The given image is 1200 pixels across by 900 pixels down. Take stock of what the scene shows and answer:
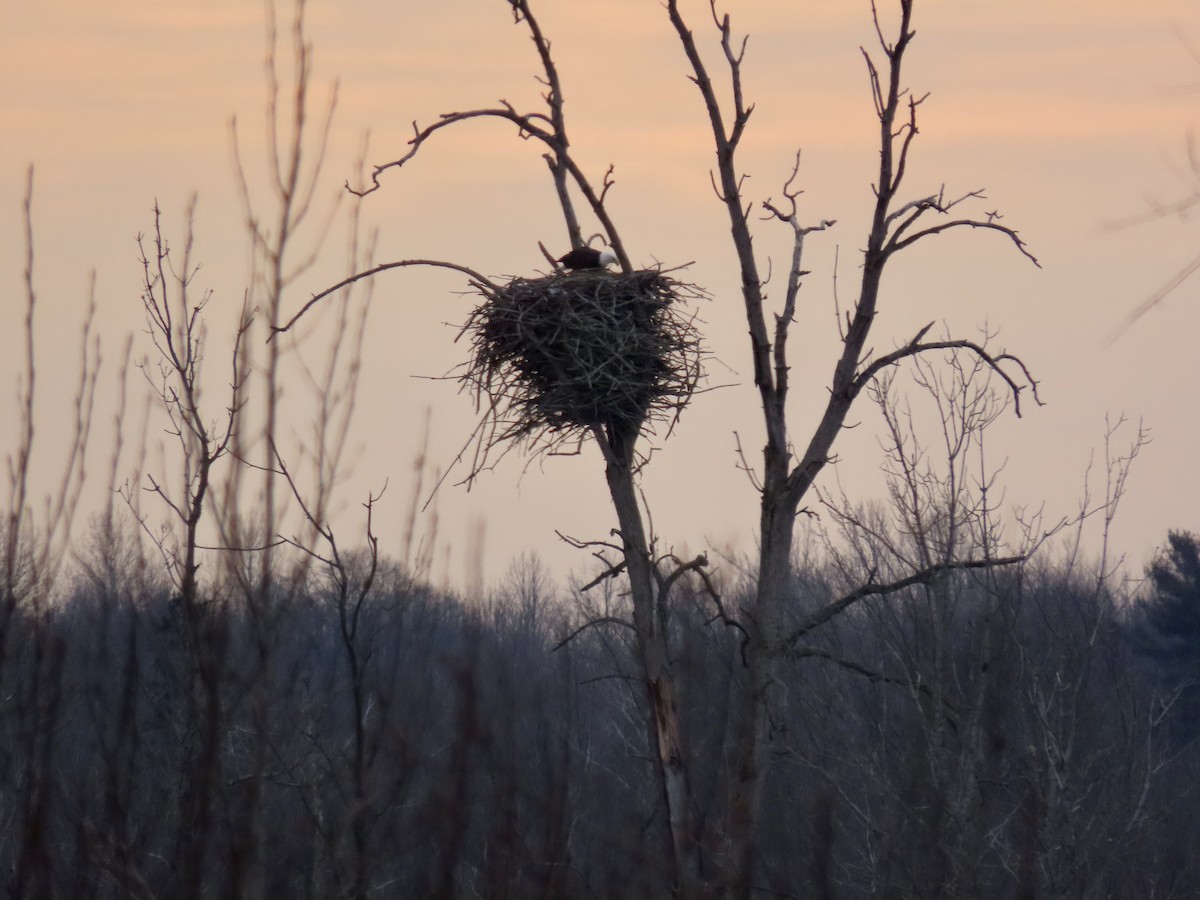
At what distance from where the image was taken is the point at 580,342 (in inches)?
224

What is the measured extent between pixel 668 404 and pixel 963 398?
524cm

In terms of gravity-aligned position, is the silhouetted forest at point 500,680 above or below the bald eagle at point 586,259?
below

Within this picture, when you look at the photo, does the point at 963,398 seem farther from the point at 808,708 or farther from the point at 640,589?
the point at 808,708

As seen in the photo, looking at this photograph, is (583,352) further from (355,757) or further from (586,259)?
(355,757)

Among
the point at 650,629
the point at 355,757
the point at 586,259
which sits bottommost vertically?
the point at 355,757

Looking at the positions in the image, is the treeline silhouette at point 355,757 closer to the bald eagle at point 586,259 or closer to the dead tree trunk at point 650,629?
the dead tree trunk at point 650,629

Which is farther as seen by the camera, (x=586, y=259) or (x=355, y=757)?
(x=586, y=259)

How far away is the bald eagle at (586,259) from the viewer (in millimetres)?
6293

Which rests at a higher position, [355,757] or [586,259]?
[586,259]

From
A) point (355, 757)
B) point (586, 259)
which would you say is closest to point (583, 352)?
point (586, 259)

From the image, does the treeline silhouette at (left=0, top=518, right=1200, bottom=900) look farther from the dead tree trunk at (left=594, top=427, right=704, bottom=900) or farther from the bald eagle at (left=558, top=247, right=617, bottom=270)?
the bald eagle at (left=558, top=247, right=617, bottom=270)

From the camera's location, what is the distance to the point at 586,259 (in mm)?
6293

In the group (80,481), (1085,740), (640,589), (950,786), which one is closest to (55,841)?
(80,481)

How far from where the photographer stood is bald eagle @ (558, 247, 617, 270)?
248 inches
